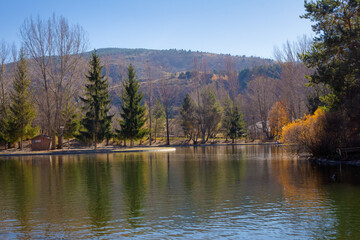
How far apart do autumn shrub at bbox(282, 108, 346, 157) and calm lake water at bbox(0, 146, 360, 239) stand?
6.22 meters

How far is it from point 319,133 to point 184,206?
1749 cm

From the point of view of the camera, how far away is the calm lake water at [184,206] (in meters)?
9.48

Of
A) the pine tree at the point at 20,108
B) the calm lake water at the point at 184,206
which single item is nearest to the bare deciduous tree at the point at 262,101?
the pine tree at the point at 20,108

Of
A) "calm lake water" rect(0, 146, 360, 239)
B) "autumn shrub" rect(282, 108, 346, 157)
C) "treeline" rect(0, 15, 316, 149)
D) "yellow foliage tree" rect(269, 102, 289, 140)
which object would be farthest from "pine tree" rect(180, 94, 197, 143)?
"calm lake water" rect(0, 146, 360, 239)

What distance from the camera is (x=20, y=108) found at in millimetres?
47938

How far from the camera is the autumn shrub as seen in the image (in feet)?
85.1

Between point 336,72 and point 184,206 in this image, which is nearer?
point 184,206

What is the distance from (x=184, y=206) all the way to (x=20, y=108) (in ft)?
136

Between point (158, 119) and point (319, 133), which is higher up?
point (158, 119)

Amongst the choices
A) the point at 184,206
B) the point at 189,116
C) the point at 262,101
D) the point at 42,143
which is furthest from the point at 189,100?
the point at 184,206

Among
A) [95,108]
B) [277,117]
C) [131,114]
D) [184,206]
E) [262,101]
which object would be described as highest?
[262,101]

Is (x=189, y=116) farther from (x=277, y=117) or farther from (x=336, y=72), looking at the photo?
(x=336, y=72)

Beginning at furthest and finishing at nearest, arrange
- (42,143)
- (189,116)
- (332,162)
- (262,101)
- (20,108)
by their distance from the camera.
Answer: (262,101) < (189,116) < (20,108) < (42,143) < (332,162)

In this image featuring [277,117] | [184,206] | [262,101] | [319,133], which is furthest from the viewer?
[262,101]
